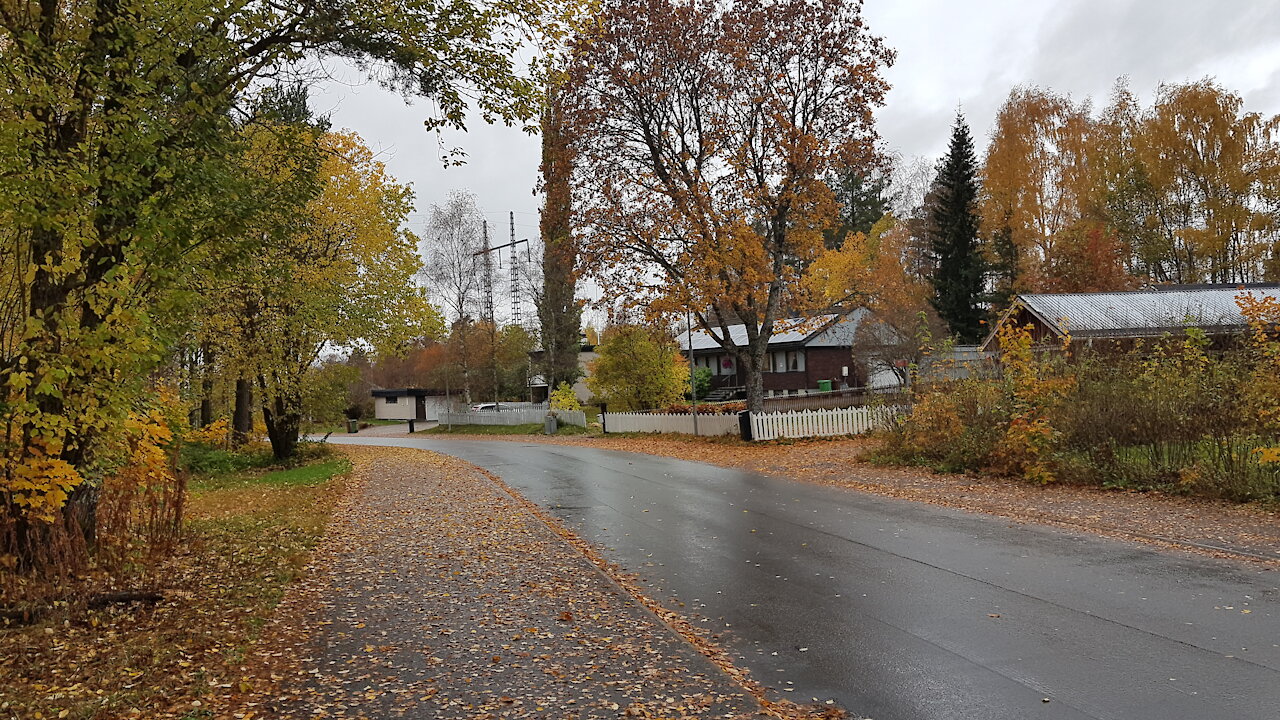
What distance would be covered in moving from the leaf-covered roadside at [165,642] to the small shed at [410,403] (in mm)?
57426

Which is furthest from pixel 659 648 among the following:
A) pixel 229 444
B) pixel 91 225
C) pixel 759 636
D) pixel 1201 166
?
pixel 1201 166

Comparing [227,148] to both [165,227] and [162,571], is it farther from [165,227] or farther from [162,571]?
[162,571]

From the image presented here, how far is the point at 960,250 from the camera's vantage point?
40781 millimetres

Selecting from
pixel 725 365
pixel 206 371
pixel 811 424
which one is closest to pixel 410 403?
pixel 725 365

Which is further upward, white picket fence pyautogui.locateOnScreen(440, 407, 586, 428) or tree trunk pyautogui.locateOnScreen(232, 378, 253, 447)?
tree trunk pyautogui.locateOnScreen(232, 378, 253, 447)

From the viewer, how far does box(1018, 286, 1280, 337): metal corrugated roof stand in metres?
27.3

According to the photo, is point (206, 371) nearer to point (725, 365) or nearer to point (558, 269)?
point (558, 269)

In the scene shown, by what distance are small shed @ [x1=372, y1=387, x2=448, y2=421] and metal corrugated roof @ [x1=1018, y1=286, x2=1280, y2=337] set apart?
157 feet

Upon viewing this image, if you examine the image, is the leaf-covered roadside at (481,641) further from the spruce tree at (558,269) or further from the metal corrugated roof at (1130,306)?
the metal corrugated roof at (1130,306)

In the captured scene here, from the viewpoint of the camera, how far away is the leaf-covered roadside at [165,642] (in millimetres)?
4344

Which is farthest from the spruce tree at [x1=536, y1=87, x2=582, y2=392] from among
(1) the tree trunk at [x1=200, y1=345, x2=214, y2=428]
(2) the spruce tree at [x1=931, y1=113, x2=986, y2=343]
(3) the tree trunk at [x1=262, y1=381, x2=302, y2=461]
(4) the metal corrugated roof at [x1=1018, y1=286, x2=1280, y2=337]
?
(2) the spruce tree at [x1=931, y1=113, x2=986, y2=343]

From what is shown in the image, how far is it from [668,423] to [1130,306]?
17240 mm

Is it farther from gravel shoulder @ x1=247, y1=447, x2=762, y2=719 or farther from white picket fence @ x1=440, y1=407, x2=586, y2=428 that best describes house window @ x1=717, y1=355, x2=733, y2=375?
gravel shoulder @ x1=247, y1=447, x2=762, y2=719

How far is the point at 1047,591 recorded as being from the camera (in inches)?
257
